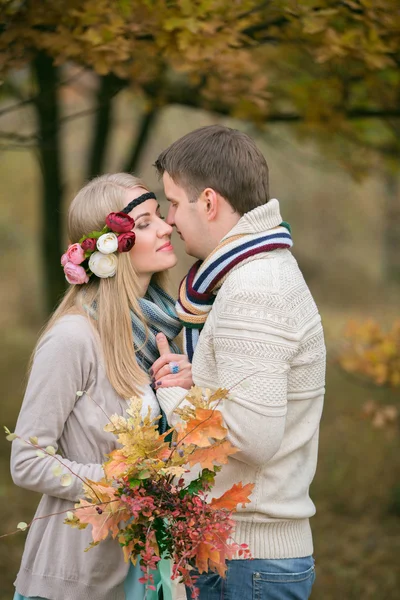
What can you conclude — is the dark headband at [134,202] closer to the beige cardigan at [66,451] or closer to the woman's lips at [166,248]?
the woman's lips at [166,248]

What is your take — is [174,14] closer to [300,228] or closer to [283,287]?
[283,287]

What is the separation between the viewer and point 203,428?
1.98 meters

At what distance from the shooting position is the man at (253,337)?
216cm

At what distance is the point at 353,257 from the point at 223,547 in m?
18.5

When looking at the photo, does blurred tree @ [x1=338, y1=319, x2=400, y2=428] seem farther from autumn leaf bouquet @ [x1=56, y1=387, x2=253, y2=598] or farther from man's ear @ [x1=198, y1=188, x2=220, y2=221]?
autumn leaf bouquet @ [x1=56, y1=387, x2=253, y2=598]

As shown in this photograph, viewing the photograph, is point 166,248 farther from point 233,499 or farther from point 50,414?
point 233,499

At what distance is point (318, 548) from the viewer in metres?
5.77

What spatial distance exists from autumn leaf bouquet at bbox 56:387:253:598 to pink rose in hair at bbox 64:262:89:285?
0.70m

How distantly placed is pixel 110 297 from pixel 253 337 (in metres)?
0.63

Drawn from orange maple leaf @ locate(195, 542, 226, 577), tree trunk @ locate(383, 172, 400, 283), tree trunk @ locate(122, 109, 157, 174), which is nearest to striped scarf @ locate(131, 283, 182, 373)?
orange maple leaf @ locate(195, 542, 226, 577)

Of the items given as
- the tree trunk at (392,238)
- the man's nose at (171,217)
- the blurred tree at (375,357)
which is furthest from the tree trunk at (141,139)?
the tree trunk at (392,238)

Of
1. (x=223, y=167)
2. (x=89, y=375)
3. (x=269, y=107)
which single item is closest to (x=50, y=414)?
(x=89, y=375)

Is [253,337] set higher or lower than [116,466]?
higher

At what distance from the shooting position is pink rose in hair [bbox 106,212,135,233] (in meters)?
2.54
